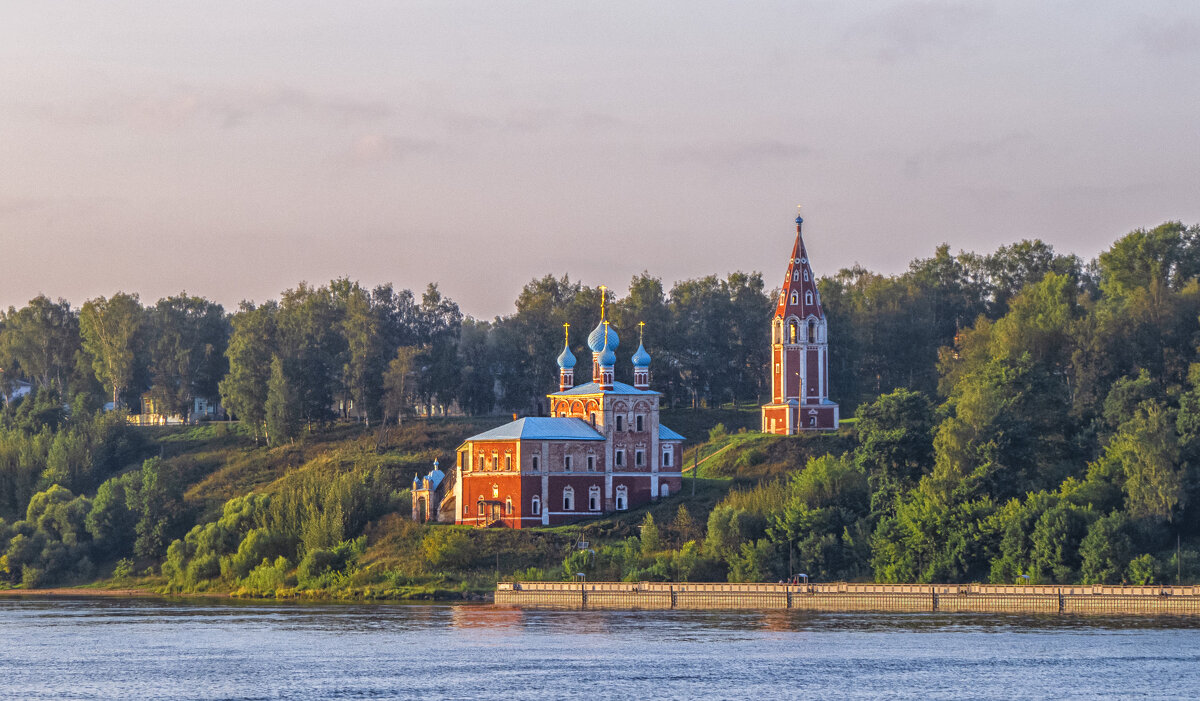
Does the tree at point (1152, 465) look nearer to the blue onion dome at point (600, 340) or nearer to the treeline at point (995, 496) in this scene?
the treeline at point (995, 496)

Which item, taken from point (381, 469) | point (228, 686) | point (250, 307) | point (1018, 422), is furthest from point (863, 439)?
point (250, 307)

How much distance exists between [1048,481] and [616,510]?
23.6m

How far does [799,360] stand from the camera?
110375mm

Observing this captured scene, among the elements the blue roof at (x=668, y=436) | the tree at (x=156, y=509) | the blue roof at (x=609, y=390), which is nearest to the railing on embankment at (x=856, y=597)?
the blue roof at (x=668, y=436)

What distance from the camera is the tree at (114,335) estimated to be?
13175cm

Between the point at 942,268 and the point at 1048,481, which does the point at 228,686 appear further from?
the point at 942,268

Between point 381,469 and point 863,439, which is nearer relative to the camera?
point 863,439

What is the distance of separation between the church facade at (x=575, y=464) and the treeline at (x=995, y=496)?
719cm

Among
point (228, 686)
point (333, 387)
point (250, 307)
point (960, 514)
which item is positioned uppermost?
point (250, 307)

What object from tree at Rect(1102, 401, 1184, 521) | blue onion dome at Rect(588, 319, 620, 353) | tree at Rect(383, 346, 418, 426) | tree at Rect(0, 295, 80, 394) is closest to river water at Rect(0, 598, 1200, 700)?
tree at Rect(1102, 401, 1184, 521)

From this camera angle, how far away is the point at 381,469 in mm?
106250

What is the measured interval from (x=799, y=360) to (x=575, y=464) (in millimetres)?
20591

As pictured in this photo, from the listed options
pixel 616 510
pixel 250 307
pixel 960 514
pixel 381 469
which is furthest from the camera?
pixel 250 307

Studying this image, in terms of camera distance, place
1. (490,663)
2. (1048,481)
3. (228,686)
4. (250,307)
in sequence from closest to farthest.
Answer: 1. (228,686)
2. (490,663)
3. (1048,481)
4. (250,307)
